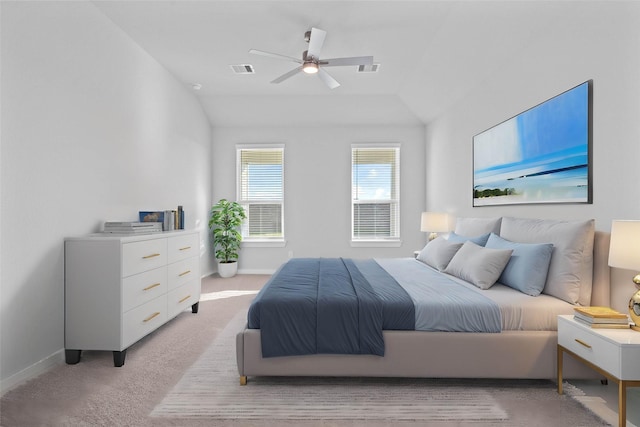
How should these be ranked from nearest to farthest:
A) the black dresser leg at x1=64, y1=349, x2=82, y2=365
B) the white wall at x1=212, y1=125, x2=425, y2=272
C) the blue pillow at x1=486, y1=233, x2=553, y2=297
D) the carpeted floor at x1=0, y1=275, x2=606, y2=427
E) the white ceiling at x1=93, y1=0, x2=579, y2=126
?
1. the carpeted floor at x1=0, y1=275, x2=606, y2=427
2. the blue pillow at x1=486, y1=233, x2=553, y2=297
3. the black dresser leg at x1=64, y1=349, x2=82, y2=365
4. the white ceiling at x1=93, y1=0, x2=579, y2=126
5. the white wall at x1=212, y1=125, x2=425, y2=272

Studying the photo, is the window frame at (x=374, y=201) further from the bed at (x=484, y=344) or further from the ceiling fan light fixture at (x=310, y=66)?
the bed at (x=484, y=344)

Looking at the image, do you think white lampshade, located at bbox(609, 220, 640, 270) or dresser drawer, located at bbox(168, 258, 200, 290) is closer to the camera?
white lampshade, located at bbox(609, 220, 640, 270)

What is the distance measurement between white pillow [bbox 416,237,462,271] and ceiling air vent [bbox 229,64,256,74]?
10.1 ft

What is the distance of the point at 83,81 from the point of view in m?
2.79

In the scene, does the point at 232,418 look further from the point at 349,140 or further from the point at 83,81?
the point at 349,140

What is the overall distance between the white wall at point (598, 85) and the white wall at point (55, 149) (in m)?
3.81

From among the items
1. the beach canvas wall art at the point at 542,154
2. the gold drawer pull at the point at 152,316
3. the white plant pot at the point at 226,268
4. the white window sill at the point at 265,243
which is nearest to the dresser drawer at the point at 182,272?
the gold drawer pull at the point at 152,316

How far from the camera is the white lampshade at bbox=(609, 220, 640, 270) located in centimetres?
171

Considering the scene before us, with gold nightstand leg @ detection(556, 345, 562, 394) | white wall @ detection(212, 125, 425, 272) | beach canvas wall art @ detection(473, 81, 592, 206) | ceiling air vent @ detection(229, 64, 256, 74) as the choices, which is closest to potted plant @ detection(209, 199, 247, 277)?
white wall @ detection(212, 125, 425, 272)

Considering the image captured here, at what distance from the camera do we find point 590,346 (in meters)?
1.79

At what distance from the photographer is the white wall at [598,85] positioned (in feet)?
6.72

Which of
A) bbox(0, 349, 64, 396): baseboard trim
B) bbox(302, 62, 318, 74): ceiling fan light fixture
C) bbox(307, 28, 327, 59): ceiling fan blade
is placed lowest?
bbox(0, 349, 64, 396): baseboard trim

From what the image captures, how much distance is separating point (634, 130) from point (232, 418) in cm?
287

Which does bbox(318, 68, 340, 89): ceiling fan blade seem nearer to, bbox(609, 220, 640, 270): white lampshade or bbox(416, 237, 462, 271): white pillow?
bbox(416, 237, 462, 271): white pillow
